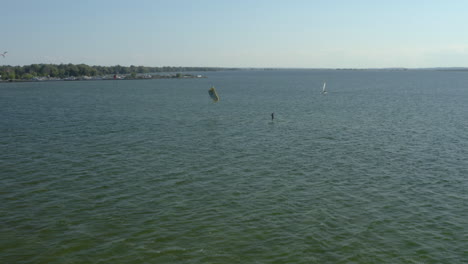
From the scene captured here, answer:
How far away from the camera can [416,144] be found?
4956 cm

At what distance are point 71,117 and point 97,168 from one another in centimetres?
4606

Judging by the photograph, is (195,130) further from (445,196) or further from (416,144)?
(445,196)

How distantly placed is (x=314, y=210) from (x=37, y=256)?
60.6 feet

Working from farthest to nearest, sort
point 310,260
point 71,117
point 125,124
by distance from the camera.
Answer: point 71,117
point 125,124
point 310,260

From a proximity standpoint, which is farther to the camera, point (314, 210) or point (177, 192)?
point (177, 192)

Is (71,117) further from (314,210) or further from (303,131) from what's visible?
(314,210)

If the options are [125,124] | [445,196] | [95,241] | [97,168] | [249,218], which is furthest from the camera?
[125,124]

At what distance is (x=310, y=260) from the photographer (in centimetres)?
2084

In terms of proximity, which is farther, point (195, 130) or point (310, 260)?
point (195, 130)

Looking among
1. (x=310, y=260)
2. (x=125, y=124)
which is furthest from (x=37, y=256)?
(x=125, y=124)

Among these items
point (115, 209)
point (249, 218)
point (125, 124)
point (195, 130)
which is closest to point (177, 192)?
point (115, 209)

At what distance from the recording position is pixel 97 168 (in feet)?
126

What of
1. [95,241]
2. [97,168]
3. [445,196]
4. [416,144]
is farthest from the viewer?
[416,144]

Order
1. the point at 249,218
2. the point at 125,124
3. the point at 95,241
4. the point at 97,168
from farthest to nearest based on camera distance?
the point at 125,124, the point at 97,168, the point at 249,218, the point at 95,241
